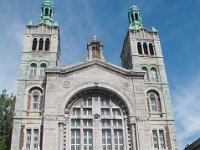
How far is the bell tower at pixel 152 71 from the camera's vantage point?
30781 mm

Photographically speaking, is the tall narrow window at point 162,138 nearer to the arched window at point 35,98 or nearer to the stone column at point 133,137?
the stone column at point 133,137

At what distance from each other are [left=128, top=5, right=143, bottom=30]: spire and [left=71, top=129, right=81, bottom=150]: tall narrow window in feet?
59.6

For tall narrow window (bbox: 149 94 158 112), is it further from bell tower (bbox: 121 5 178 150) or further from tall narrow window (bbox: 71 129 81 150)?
tall narrow window (bbox: 71 129 81 150)

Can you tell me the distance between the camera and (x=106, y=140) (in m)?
28.9

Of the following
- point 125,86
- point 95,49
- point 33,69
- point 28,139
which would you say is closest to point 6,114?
point 33,69

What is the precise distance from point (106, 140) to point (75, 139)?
305cm

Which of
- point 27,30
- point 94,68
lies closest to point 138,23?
point 94,68

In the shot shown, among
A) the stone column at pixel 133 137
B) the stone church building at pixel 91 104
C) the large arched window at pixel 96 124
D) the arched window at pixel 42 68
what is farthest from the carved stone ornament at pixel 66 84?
the stone column at pixel 133 137

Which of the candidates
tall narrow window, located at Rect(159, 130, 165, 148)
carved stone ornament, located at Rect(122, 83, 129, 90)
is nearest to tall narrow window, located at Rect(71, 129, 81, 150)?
carved stone ornament, located at Rect(122, 83, 129, 90)

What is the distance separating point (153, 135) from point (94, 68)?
9.57m

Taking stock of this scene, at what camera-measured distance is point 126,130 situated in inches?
1163

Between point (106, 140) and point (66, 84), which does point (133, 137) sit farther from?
point (66, 84)

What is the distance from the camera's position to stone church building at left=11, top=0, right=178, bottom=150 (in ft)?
93.6

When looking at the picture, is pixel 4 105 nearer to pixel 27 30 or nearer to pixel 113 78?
pixel 27 30
